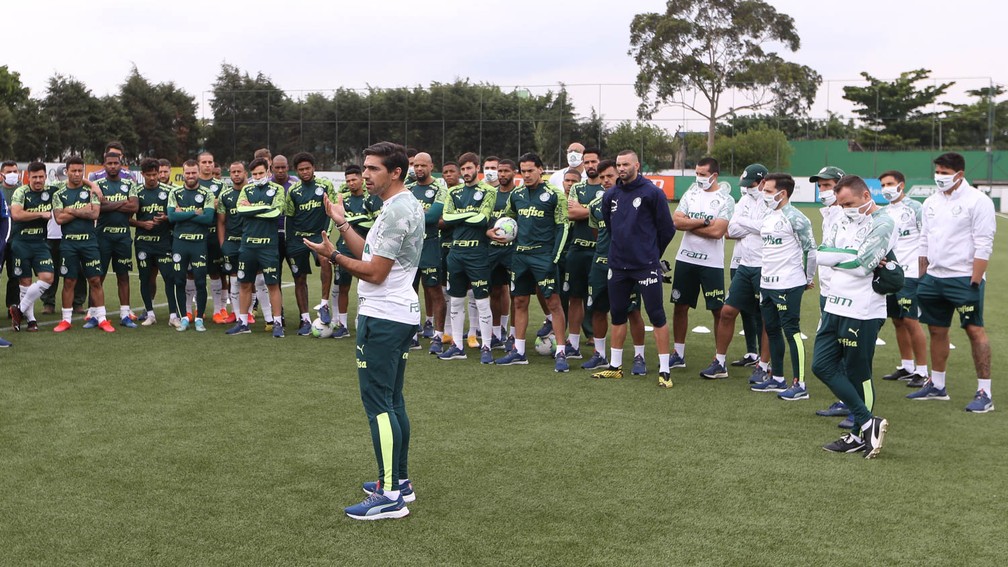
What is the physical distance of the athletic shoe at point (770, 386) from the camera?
8289 mm

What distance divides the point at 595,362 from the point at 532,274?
1.07m

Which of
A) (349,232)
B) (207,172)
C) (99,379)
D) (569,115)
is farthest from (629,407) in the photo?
(569,115)

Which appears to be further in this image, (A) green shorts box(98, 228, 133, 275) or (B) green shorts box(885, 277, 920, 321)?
(A) green shorts box(98, 228, 133, 275)

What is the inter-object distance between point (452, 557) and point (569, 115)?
4486 cm

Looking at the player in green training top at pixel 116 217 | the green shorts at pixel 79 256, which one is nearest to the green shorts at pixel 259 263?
the player in green training top at pixel 116 217

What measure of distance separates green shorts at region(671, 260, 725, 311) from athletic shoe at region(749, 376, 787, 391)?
3.40ft

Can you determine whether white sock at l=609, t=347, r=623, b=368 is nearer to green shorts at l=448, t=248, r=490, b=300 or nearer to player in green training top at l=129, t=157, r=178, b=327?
green shorts at l=448, t=248, r=490, b=300

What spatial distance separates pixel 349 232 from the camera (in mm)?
4895

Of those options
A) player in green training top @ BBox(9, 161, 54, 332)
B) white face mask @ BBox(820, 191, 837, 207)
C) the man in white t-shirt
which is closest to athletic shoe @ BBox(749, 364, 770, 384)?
white face mask @ BBox(820, 191, 837, 207)

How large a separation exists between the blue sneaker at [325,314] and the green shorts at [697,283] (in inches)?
157

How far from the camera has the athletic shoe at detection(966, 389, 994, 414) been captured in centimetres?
760

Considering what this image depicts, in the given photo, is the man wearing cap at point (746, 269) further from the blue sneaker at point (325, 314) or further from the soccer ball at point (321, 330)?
the blue sneaker at point (325, 314)

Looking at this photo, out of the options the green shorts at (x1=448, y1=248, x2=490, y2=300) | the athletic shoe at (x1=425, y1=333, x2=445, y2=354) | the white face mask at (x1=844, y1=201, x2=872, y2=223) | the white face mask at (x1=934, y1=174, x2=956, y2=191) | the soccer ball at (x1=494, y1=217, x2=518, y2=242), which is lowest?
the athletic shoe at (x1=425, y1=333, x2=445, y2=354)

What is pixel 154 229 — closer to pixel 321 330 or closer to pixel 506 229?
pixel 321 330
